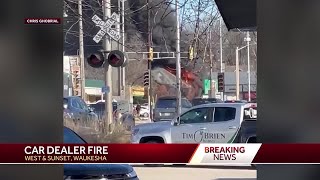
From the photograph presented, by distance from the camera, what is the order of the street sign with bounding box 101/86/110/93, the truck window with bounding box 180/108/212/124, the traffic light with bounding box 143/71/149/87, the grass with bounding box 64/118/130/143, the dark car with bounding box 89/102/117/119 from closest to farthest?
1. the grass with bounding box 64/118/130/143
2. the street sign with bounding box 101/86/110/93
3. the dark car with bounding box 89/102/117/119
4. the traffic light with bounding box 143/71/149/87
5. the truck window with bounding box 180/108/212/124

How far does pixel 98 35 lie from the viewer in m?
6.36

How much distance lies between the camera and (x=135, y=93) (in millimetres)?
10594

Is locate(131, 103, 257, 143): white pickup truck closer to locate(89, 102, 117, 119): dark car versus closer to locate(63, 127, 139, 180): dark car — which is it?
locate(89, 102, 117, 119): dark car

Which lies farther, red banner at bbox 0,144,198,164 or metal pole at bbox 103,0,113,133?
metal pole at bbox 103,0,113,133

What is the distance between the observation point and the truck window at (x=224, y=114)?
506 inches

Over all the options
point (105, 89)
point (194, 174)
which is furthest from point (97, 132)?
point (194, 174)

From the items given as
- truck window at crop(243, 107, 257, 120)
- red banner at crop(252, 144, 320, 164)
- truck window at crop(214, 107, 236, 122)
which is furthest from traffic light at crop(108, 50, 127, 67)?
truck window at crop(243, 107, 257, 120)

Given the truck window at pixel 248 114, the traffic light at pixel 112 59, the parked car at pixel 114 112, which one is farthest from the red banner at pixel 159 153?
the truck window at pixel 248 114

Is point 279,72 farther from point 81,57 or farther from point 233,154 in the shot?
point 81,57

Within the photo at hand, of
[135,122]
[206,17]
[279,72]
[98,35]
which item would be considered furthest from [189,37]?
[135,122]

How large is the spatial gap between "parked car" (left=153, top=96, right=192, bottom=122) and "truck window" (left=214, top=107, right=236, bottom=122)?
756mm

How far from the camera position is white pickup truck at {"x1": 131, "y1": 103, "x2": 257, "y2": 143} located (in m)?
12.0

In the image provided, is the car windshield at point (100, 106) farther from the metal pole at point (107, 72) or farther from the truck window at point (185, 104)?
the truck window at point (185, 104)

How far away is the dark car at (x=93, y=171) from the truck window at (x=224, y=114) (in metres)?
6.94
